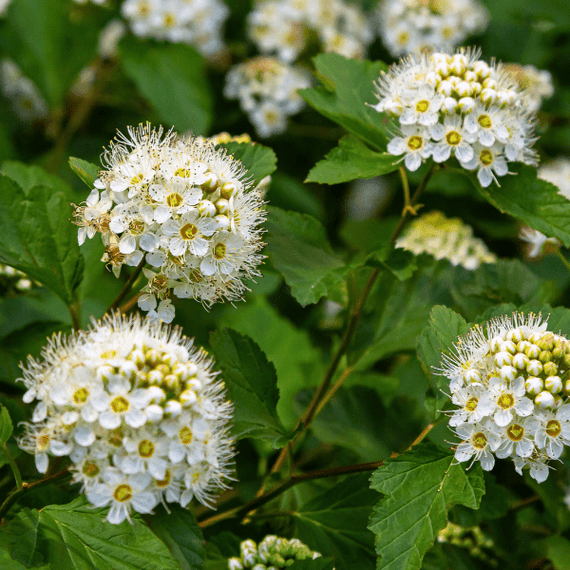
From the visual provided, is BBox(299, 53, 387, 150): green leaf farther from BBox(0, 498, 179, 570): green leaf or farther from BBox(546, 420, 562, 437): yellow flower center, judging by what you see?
BBox(0, 498, 179, 570): green leaf

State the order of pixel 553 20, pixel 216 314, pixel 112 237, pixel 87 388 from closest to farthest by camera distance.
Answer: pixel 87 388 < pixel 112 237 < pixel 216 314 < pixel 553 20

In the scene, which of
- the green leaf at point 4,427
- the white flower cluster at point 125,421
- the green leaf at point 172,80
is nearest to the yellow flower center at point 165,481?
the white flower cluster at point 125,421

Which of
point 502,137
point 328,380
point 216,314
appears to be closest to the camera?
A: point 502,137

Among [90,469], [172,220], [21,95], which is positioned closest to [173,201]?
[172,220]

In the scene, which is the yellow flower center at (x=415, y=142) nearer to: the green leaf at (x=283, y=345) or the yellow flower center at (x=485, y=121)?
the yellow flower center at (x=485, y=121)

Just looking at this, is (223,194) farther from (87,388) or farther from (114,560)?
(114,560)

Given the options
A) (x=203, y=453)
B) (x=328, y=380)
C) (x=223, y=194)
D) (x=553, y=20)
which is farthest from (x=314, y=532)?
(x=553, y=20)
